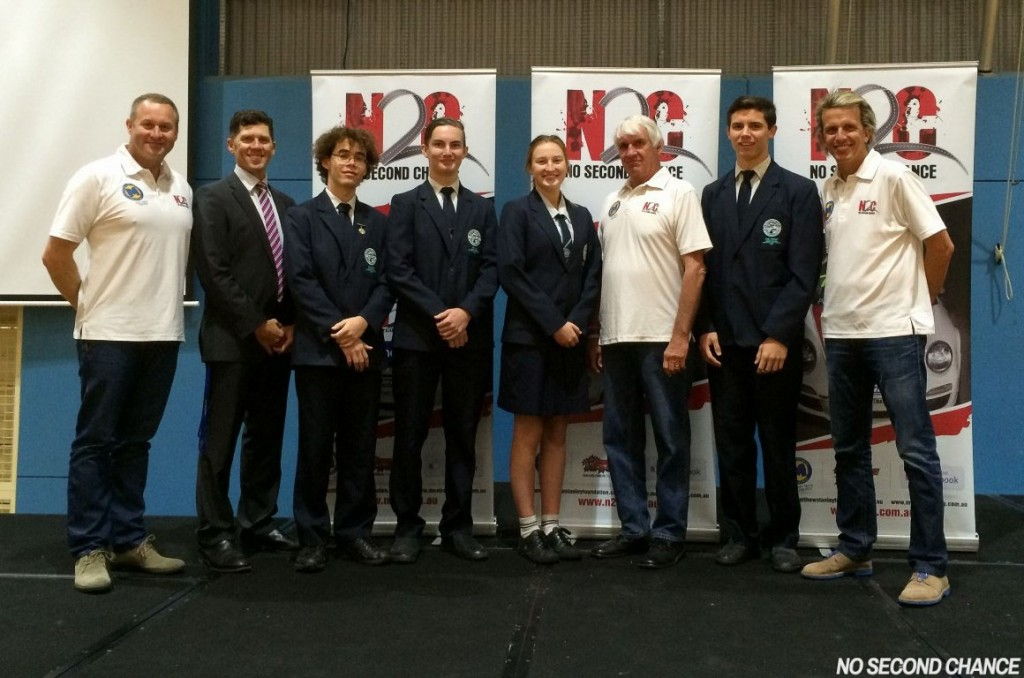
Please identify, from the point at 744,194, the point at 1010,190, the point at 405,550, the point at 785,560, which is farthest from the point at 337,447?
the point at 1010,190

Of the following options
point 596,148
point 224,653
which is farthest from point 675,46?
point 224,653

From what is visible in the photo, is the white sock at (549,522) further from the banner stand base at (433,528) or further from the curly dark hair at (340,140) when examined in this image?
the curly dark hair at (340,140)

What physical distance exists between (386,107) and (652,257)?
139 centimetres

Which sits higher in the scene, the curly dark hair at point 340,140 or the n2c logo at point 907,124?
the n2c logo at point 907,124

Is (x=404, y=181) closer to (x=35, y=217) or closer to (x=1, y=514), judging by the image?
(x=35, y=217)

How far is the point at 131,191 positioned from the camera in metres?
2.64

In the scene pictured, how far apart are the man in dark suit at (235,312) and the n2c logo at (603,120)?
1248 mm

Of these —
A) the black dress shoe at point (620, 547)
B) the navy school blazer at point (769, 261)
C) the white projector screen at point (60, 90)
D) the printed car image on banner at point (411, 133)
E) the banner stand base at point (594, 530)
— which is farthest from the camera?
the white projector screen at point (60, 90)

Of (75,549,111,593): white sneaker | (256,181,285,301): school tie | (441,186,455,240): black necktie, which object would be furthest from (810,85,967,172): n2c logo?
(75,549,111,593): white sneaker

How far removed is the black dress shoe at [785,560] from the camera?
2738mm

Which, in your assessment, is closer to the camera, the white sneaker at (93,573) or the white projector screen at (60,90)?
the white sneaker at (93,573)

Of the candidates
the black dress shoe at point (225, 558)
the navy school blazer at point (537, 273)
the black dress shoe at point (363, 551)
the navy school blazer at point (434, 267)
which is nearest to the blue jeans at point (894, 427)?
the navy school blazer at point (537, 273)

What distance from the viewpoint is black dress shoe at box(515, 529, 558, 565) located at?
9.34 feet

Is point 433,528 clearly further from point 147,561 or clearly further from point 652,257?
point 652,257
